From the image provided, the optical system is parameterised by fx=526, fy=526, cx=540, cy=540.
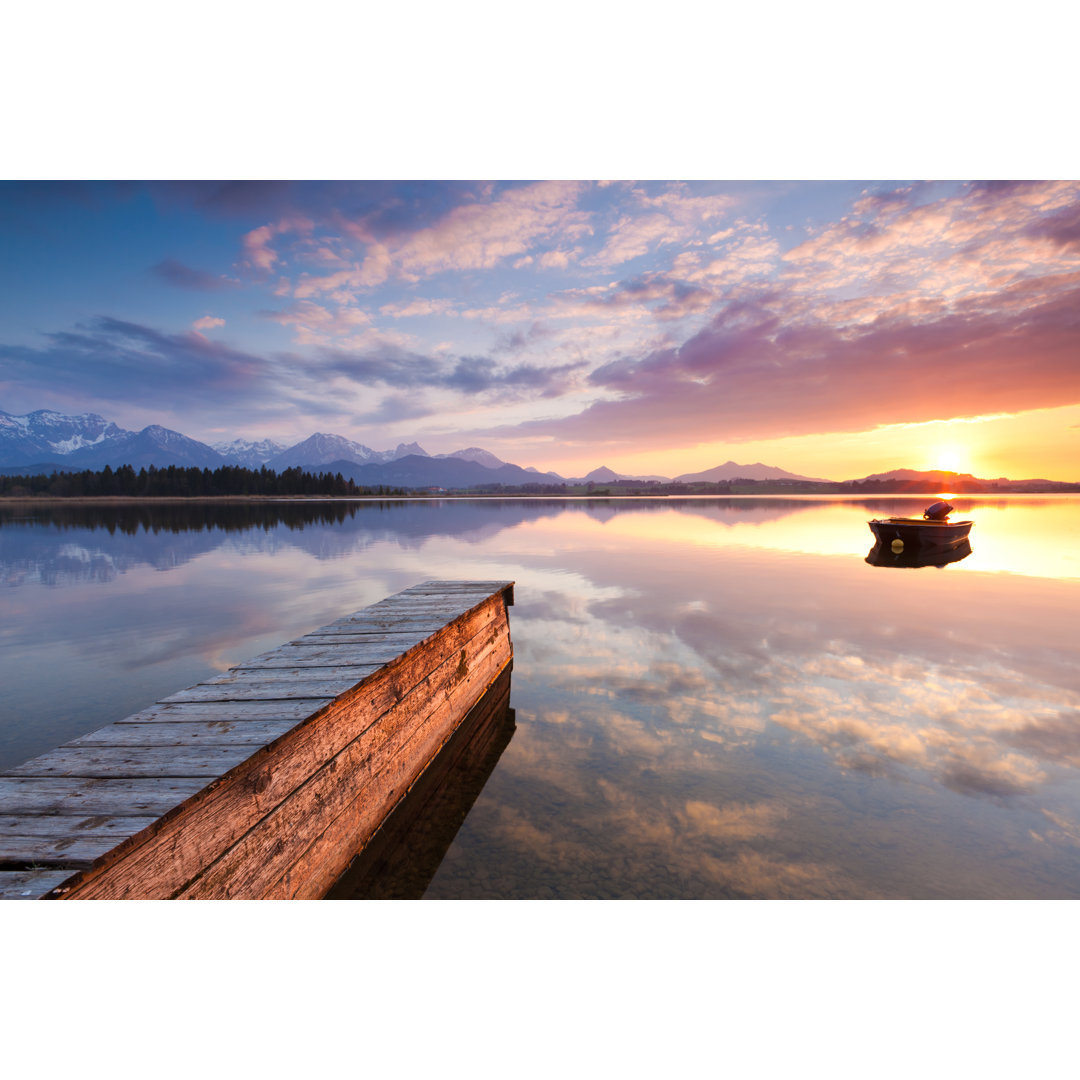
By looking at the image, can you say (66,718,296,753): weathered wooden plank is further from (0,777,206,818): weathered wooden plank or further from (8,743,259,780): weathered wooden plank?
(0,777,206,818): weathered wooden plank

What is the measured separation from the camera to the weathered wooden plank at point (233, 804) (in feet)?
9.65

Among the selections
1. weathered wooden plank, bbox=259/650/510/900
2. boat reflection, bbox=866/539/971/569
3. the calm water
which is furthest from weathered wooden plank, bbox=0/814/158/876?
boat reflection, bbox=866/539/971/569

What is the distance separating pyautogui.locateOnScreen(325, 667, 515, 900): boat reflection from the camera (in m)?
5.02

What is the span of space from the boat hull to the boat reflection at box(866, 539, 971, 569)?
180 millimetres

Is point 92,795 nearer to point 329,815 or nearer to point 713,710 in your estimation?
point 329,815

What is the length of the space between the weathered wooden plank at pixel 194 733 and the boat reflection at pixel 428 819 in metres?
1.78

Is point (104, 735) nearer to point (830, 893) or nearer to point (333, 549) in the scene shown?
point (830, 893)

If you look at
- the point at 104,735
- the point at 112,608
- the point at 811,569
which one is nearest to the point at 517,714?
the point at 104,735

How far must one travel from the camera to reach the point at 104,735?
4.41 metres

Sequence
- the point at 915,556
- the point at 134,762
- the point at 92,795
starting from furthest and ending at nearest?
the point at 915,556
the point at 134,762
the point at 92,795

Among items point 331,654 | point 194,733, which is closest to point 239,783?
point 194,733

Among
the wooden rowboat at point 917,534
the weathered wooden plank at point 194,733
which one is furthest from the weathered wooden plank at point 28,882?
the wooden rowboat at point 917,534

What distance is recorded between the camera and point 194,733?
14.2 ft

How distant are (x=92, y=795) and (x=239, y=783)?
2.82 ft
